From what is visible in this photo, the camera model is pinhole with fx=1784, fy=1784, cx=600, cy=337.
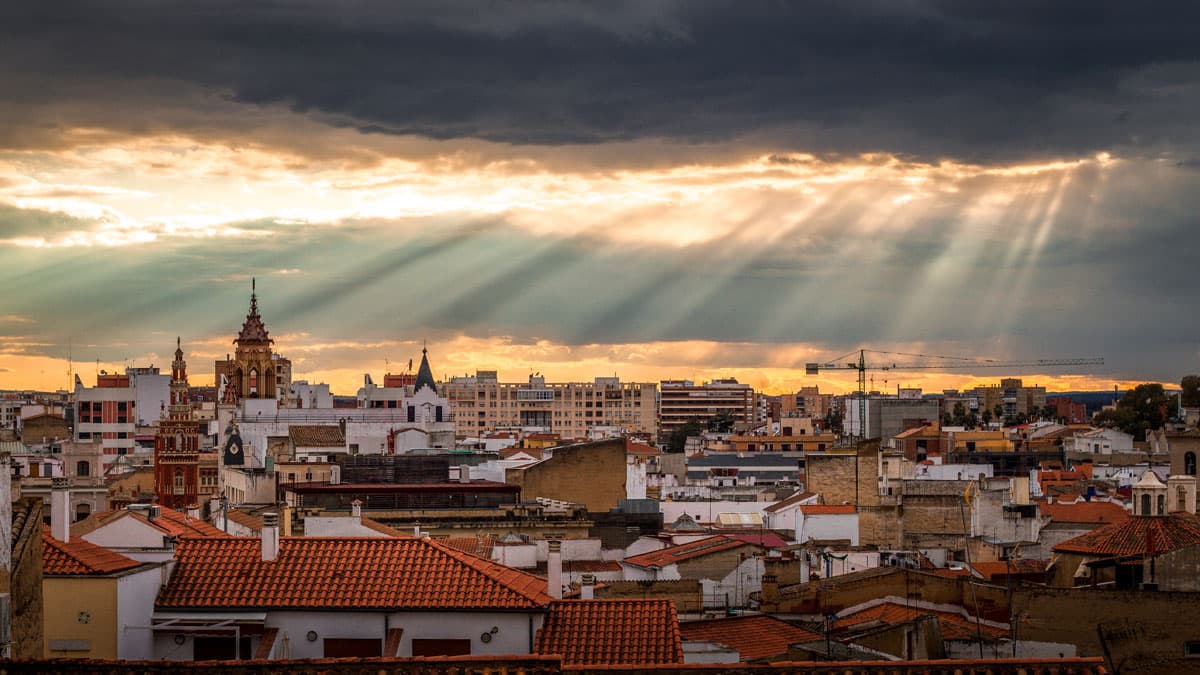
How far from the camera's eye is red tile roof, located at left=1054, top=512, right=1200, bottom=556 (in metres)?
39.2

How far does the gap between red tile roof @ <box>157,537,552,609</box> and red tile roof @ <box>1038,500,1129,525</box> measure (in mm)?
40156

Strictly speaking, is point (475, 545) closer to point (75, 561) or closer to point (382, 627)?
point (382, 627)

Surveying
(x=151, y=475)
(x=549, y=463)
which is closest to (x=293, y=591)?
(x=549, y=463)

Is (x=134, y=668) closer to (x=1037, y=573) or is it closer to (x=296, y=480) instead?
(x=1037, y=573)

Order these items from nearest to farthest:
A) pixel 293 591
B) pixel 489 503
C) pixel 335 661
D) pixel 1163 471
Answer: pixel 335 661 → pixel 293 591 → pixel 489 503 → pixel 1163 471

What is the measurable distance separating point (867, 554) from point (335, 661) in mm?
30446

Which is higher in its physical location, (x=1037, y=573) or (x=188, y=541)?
(x=188, y=541)

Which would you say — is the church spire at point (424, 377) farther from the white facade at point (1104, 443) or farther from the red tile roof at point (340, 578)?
the red tile roof at point (340, 578)

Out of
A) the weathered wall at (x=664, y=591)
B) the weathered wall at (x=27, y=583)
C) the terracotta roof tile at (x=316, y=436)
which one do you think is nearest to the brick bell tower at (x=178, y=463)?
the terracotta roof tile at (x=316, y=436)

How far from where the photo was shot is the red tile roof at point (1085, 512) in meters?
63.2

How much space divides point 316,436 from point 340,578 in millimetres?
96302

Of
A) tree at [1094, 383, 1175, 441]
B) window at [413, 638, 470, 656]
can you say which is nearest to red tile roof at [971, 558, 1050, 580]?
window at [413, 638, 470, 656]

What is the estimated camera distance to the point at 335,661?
715 inches

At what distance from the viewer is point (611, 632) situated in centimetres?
2355
